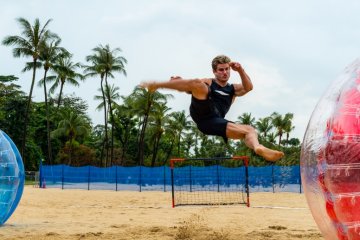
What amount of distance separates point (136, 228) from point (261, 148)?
18.2 ft

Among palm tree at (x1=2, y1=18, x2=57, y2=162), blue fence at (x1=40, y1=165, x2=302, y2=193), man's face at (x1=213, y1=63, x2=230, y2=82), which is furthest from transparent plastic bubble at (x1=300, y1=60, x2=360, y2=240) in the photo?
palm tree at (x1=2, y1=18, x2=57, y2=162)

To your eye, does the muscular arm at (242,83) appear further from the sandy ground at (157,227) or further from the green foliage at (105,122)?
the green foliage at (105,122)

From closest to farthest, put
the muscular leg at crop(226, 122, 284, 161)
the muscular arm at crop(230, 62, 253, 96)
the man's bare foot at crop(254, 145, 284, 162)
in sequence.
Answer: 1. the man's bare foot at crop(254, 145, 284, 162)
2. the muscular leg at crop(226, 122, 284, 161)
3. the muscular arm at crop(230, 62, 253, 96)

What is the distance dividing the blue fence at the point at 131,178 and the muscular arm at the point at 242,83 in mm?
23784

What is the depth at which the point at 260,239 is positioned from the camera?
8.95m

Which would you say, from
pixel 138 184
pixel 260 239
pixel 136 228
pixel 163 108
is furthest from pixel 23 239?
pixel 163 108

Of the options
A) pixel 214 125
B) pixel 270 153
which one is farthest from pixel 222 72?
pixel 270 153

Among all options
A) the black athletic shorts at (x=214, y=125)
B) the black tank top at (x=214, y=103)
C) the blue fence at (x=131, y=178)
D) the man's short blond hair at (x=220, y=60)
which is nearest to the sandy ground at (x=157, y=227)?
the black athletic shorts at (x=214, y=125)

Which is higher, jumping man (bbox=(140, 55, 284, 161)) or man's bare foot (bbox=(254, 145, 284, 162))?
jumping man (bbox=(140, 55, 284, 161))

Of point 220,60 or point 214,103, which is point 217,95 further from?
point 220,60

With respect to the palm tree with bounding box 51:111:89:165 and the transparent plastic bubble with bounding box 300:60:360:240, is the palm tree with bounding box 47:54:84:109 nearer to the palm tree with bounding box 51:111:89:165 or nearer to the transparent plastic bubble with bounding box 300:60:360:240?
the palm tree with bounding box 51:111:89:165

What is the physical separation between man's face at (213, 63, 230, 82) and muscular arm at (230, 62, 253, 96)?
0.37 feet

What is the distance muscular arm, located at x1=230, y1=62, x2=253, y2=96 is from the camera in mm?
6684

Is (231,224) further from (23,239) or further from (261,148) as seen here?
(261,148)
